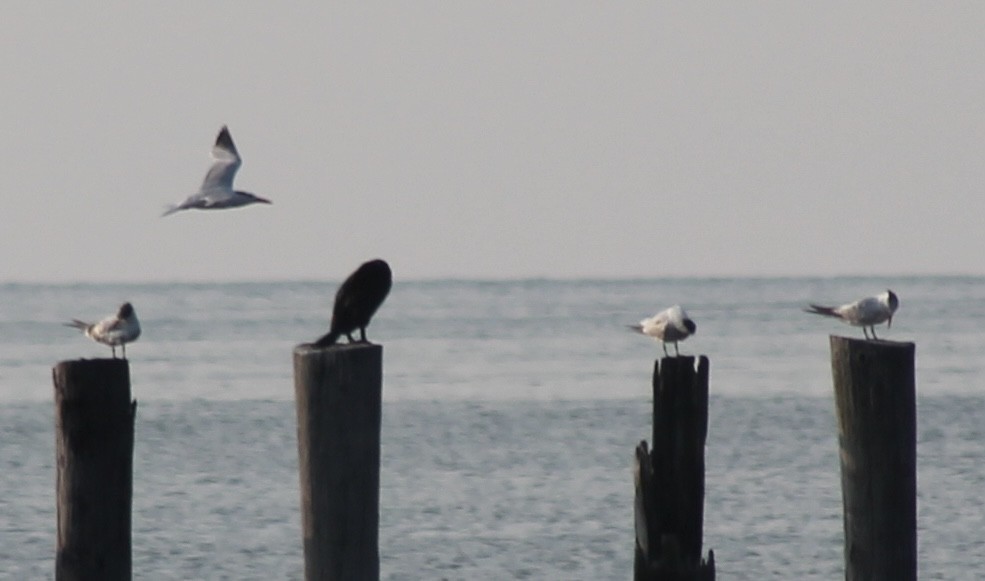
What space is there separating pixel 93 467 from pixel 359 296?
1860mm

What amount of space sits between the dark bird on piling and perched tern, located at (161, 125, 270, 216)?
23.6 ft

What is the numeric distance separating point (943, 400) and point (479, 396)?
28.8 feet

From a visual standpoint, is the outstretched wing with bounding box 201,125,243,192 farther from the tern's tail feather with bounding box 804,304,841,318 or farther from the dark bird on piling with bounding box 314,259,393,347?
the dark bird on piling with bounding box 314,259,393,347

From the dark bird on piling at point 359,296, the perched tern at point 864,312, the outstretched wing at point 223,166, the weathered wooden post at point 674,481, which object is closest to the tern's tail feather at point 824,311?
the perched tern at point 864,312

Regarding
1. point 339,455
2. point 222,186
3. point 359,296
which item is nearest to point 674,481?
point 339,455

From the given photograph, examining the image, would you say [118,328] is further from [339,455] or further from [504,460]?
[504,460]

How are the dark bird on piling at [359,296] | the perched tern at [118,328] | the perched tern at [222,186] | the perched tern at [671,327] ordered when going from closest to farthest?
the dark bird on piling at [359,296], the perched tern at [671,327], the perched tern at [118,328], the perched tern at [222,186]

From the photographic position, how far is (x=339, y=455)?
851 cm

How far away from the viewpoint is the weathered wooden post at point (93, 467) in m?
9.07

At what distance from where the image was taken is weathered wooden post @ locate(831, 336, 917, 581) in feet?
29.6

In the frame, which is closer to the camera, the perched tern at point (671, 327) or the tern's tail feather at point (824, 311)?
the tern's tail feather at point (824, 311)

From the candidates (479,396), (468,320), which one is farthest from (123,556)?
(468,320)

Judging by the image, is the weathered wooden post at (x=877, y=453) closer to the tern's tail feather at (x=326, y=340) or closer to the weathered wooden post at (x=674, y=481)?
the weathered wooden post at (x=674, y=481)

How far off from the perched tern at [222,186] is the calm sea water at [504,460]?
3112mm
